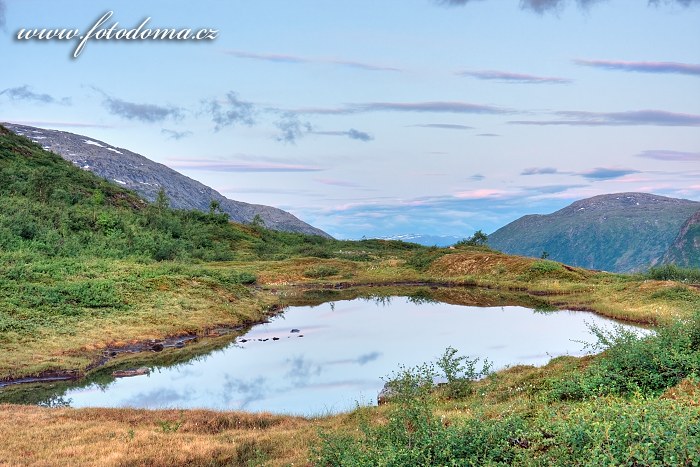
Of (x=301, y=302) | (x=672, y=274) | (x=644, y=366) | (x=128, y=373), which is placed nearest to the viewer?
(x=644, y=366)

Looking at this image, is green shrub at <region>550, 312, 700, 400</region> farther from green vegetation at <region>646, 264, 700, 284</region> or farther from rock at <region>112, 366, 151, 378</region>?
green vegetation at <region>646, 264, 700, 284</region>

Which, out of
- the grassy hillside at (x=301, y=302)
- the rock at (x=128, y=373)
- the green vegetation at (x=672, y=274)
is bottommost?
the green vegetation at (x=672, y=274)

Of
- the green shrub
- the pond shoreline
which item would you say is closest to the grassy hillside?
the green shrub

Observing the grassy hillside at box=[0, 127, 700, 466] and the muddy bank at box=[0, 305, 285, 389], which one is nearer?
the grassy hillside at box=[0, 127, 700, 466]

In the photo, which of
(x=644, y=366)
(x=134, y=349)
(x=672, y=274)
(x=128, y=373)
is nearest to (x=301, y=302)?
(x=134, y=349)

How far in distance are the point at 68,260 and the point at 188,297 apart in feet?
45.6

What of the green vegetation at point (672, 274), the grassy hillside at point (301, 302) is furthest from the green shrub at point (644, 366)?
the green vegetation at point (672, 274)

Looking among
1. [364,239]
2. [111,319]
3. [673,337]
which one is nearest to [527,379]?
[673,337]

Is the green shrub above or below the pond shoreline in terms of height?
above

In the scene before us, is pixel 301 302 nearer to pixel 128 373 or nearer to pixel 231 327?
pixel 231 327

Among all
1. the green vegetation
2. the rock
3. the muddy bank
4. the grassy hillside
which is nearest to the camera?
the grassy hillside

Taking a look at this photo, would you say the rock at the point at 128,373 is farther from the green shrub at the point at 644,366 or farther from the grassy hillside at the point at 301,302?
the green shrub at the point at 644,366

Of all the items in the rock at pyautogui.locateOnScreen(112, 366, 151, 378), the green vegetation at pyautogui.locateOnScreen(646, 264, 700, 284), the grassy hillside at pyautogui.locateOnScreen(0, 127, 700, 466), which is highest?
the grassy hillside at pyautogui.locateOnScreen(0, 127, 700, 466)

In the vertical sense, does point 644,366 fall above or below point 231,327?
above
